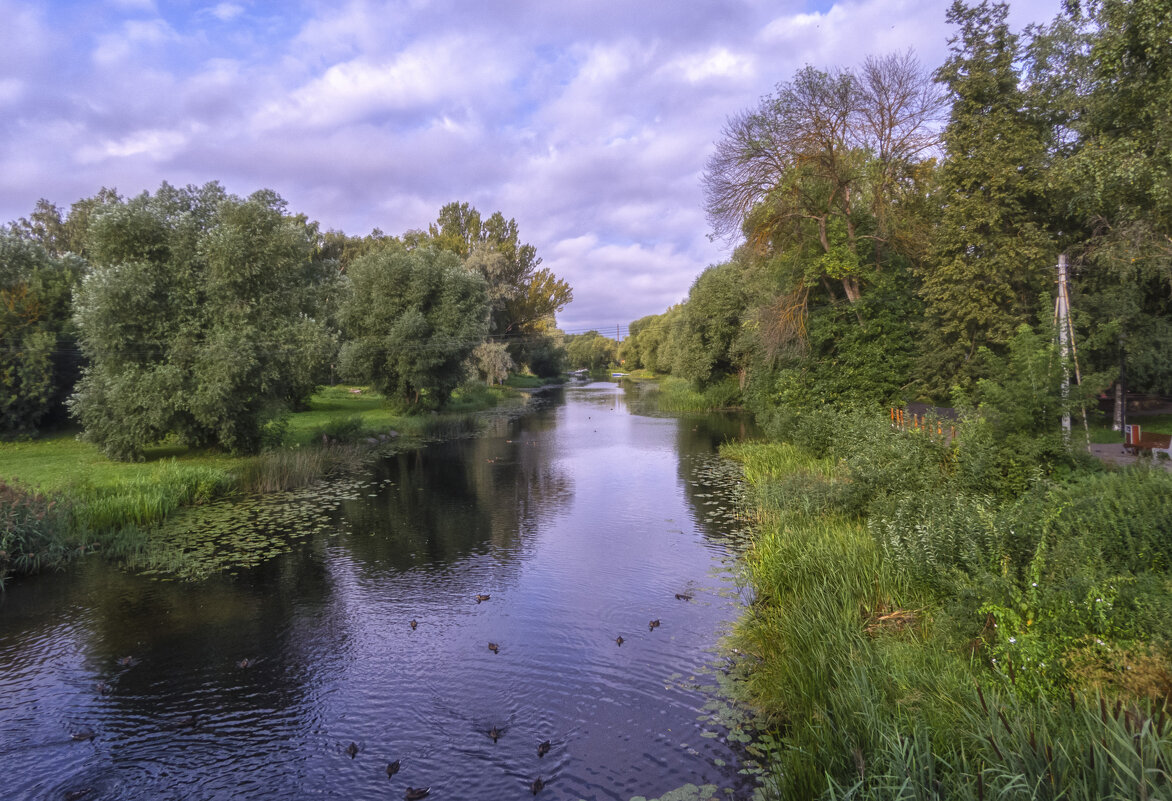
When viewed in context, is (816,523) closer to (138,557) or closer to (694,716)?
(694,716)

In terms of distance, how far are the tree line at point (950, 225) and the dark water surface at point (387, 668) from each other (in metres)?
10.8

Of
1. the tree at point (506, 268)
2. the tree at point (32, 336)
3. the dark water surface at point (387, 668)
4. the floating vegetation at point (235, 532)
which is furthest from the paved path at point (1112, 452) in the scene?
the tree at point (506, 268)

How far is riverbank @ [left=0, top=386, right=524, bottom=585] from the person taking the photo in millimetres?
11914

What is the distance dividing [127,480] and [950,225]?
24.2 m

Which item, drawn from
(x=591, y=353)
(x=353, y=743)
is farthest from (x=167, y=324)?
(x=591, y=353)

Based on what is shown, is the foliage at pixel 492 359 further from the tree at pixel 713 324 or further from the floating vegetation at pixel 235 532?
the floating vegetation at pixel 235 532

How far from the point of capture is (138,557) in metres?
12.6

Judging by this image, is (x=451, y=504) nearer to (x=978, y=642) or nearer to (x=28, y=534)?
(x=28, y=534)

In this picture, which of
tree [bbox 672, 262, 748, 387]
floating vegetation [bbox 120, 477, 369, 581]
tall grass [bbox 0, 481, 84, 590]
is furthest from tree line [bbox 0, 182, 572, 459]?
tree [bbox 672, 262, 748, 387]

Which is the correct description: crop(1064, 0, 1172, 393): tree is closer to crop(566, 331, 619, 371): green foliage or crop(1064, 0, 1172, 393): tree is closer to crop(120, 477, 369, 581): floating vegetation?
crop(120, 477, 369, 581): floating vegetation

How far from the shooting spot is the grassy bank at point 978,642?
4.25 meters

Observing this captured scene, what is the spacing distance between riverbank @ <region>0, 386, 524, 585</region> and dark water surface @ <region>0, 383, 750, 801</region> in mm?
758

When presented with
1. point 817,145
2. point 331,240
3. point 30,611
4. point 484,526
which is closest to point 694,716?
point 484,526

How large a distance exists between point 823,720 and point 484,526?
1108 cm
